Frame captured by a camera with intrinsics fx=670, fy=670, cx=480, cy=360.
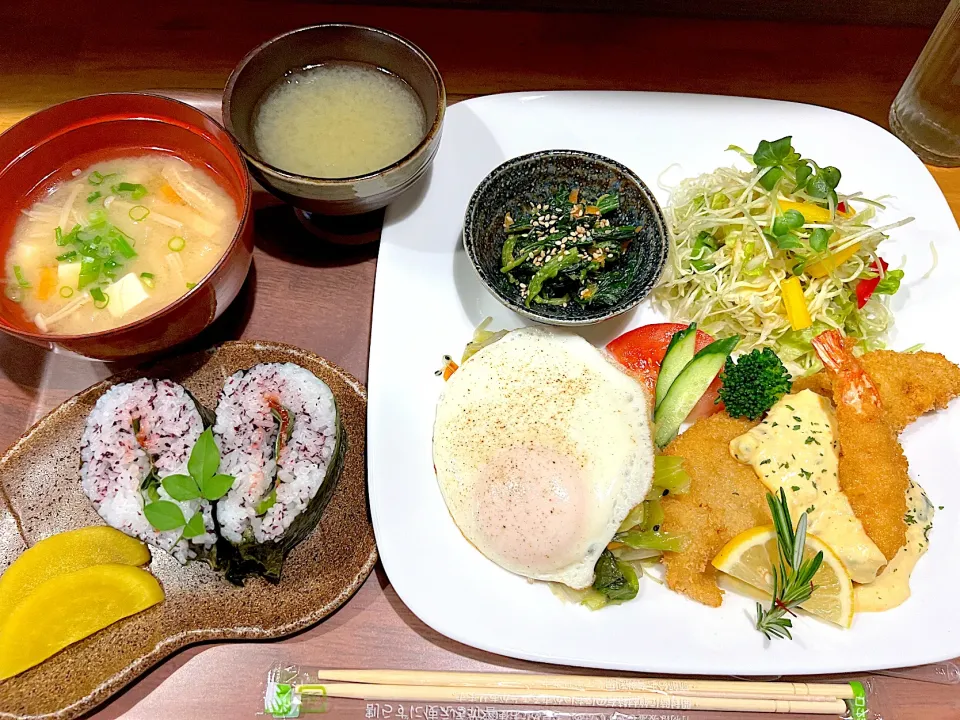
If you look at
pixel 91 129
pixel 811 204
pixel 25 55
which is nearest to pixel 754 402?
pixel 811 204

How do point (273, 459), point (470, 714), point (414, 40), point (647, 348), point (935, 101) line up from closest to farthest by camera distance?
point (470, 714)
point (273, 459)
point (647, 348)
point (935, 101)
point (414, 40)

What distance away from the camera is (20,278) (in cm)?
222

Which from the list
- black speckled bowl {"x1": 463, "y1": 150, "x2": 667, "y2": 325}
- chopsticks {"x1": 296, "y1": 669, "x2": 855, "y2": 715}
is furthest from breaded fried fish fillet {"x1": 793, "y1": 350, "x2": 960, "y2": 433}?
chopsticks {"x1": 296, "y1": 669, "x2": 855, "y2": 715}

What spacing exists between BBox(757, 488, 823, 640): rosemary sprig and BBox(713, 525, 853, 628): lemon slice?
0.11 feet

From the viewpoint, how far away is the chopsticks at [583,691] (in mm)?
2021

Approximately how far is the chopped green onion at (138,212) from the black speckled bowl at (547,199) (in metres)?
1.12

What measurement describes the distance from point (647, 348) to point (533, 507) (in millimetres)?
860

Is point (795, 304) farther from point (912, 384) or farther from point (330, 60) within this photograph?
point (330, 60)

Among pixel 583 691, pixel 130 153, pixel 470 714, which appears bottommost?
pixel 470 714

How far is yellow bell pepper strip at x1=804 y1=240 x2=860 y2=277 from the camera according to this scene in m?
2.59

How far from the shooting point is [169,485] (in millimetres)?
1966

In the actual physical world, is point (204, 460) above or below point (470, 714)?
above

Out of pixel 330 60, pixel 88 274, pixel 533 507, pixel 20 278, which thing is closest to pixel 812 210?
pixel 533 507

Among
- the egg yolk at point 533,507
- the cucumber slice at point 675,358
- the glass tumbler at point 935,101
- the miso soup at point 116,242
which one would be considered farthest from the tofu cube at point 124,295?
the glass tumbler at point 935,101
